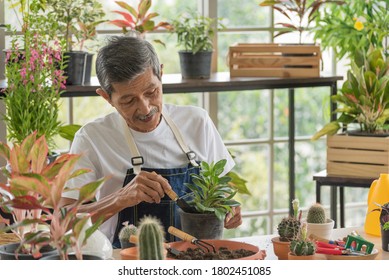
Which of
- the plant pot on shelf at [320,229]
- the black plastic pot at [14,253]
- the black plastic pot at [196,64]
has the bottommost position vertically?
the plant pot on shelf at [320,229]

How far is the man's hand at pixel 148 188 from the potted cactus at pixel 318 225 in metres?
0.48

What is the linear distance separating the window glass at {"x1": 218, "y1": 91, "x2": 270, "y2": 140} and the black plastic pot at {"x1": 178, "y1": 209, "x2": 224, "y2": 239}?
2934mm

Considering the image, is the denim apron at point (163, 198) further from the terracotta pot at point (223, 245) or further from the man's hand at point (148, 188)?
the terracotta pot at point (223, 245)

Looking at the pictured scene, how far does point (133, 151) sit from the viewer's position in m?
3.27

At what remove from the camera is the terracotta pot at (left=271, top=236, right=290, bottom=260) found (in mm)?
2645

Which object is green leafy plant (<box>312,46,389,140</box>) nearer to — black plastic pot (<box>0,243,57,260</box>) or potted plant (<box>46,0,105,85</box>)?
potted plant (<box>46,0,105,85</box>)

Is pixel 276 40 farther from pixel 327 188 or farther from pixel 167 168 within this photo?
pixel 167 168

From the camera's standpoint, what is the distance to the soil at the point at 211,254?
2322 millimetres

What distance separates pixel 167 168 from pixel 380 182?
80 centimetres

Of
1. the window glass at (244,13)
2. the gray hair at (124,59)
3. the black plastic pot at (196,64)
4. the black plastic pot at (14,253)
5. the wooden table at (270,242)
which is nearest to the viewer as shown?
the black plastic pot at (14,253)

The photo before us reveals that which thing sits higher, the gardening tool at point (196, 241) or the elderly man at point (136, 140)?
the elderly man at point (136, 140)

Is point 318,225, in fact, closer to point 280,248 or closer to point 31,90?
point 280,248

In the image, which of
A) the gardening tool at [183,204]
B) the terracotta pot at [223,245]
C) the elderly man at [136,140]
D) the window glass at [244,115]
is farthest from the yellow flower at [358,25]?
the terracotta pot at [223,245]

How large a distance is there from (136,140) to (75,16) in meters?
1.41
